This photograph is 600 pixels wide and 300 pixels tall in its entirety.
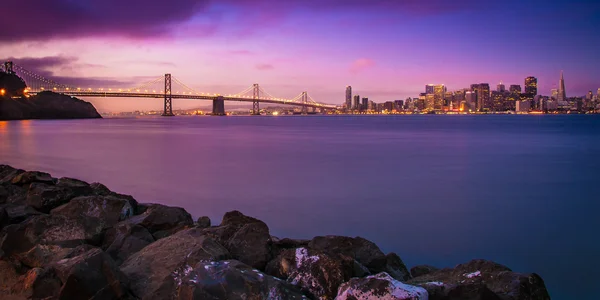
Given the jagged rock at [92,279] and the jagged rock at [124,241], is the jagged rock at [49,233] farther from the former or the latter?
the jagged rock at [92,279]

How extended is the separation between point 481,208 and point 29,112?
6564cm

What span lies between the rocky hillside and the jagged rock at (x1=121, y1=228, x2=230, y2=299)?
59.0 m

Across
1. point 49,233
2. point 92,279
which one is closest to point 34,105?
point 49,233

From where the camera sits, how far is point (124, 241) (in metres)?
3.70

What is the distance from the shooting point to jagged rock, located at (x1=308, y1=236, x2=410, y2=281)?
347 centimetres

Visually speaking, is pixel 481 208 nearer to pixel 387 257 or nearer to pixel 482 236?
pixel 482 236

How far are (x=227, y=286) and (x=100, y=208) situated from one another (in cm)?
304

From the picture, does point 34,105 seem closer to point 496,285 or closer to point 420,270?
point 420,270

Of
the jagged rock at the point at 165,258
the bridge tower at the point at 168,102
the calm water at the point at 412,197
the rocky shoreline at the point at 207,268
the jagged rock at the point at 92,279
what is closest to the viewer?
the rocky shoreline at the point at 207,268

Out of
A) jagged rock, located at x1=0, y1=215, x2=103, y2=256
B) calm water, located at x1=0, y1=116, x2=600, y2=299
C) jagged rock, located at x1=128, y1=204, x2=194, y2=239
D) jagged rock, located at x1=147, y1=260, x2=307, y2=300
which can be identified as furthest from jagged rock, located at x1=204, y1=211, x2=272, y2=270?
calm water, located at x1=0, y1=116, x2=600, y2=299

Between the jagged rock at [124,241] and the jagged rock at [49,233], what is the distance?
131 mm

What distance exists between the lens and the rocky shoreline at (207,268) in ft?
8.11

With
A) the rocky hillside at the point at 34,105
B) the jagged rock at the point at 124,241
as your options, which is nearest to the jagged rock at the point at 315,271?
the jagged rock at the point at 124,241

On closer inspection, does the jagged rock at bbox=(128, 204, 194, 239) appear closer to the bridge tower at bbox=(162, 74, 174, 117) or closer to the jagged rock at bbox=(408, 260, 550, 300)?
the jagged rock at bbox=(408, 260, 550, 300)
